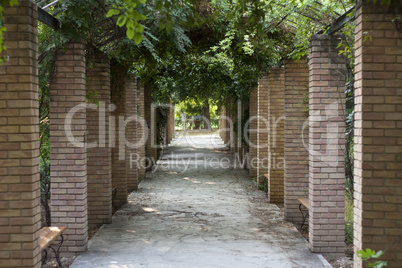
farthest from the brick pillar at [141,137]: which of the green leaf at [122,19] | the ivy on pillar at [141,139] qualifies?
the green leaf at [122,19]

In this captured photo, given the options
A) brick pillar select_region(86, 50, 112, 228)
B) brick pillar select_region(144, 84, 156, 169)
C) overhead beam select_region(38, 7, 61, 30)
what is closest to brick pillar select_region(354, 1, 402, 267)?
overhead beam select_region(38, 7, 61, 30)

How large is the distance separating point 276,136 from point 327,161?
3823mm

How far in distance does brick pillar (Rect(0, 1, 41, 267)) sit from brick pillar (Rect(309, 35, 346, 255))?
12.3 feet

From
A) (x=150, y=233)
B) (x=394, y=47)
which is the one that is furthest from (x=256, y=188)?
(x=394, y=47)

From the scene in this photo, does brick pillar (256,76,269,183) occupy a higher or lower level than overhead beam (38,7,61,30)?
lower

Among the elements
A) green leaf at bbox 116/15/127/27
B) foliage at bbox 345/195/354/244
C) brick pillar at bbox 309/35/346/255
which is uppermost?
green leaf at bbox 116/15/127/27

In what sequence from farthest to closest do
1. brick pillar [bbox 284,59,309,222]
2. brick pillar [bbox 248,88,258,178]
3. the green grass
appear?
brick pillar [bbox 248,88,258,178] → brick pillar [bbox 284,59,309,222] → the green grass

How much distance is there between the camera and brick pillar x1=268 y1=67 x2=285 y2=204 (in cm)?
952

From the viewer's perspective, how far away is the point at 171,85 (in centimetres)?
1616

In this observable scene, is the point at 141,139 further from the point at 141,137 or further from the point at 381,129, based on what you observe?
the point at 381,129

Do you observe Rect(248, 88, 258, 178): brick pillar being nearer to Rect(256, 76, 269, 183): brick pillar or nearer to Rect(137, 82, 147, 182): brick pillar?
Rect(256, 76, 269, 183): brick pillar

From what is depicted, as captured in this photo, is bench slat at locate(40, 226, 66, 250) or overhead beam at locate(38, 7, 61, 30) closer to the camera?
overhead beam at locate(38, 7, 61, 30)

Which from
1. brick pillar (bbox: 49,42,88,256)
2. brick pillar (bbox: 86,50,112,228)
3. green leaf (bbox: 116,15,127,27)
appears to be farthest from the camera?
brick pillar (bbox: 86,50,112,228)

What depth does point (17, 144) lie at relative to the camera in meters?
3.78
